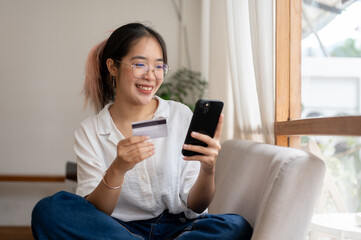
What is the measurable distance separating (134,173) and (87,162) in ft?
0.59

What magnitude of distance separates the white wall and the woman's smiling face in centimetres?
273

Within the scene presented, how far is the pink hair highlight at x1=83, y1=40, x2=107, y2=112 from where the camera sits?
6.06 feet

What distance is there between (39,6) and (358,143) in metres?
3.69

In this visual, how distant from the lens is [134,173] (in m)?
1.62

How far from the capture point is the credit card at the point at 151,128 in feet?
4.24

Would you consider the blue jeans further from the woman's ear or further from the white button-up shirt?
the woman's ear

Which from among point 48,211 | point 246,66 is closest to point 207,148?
point 48,211

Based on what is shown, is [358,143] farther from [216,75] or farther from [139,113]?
[216,75]

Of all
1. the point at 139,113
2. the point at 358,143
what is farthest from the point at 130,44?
the point at 358,143

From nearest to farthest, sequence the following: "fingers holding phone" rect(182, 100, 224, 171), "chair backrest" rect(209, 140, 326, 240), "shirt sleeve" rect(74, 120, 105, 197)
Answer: "chair backrest" rect(209, 140, 326, 240), "fingers holding phone" rect(182, 100, 224, 171), "shirt sleeve" rect(74, 120, 105, 197)

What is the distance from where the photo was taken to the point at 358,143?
143cm

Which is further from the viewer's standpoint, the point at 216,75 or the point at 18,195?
the point at 18,195

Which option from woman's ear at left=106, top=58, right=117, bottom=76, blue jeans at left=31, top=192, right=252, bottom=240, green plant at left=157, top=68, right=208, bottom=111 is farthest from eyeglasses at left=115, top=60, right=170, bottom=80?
green plant at left=157, top=68, right=208, bottom=111

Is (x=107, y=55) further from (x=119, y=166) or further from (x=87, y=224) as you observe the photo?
(x=87, y=224)
